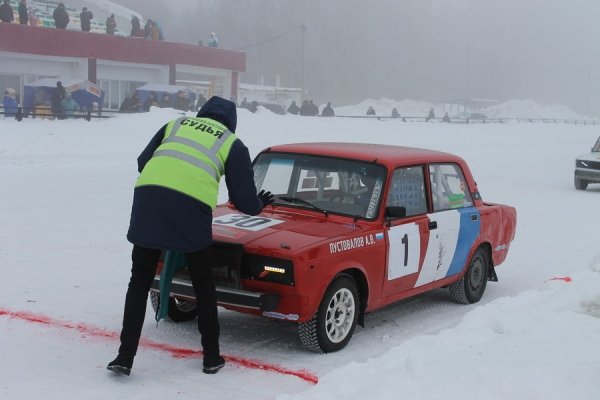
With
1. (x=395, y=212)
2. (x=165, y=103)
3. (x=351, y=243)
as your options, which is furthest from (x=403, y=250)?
(x=165, y=103)

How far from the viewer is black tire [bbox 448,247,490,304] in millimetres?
7953

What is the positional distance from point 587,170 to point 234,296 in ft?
52.0

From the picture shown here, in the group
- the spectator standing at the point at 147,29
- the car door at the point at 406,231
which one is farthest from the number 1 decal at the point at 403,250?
the spectator standing at the point at 147,29

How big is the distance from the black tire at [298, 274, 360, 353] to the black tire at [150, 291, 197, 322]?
47.4 inches

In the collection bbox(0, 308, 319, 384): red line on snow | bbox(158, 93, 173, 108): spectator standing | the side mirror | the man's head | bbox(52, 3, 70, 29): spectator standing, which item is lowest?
bbox(0, 308, 319, 384): red line on snow

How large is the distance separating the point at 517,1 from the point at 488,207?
152m

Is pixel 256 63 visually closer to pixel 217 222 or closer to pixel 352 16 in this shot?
→ pixel 352 16

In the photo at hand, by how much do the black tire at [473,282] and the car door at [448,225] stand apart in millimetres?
207

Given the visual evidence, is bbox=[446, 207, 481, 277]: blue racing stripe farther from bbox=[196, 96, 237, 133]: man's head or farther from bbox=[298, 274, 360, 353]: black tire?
bbox=[196, 96, 237, 133]: man's head

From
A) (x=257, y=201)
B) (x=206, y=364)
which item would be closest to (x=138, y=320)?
(x=206, y=364)

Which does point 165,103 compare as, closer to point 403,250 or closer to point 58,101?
point 58,101

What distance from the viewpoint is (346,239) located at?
20.2 ft

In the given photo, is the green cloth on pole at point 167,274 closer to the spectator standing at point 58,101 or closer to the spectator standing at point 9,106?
the spectator standing at point 9,106

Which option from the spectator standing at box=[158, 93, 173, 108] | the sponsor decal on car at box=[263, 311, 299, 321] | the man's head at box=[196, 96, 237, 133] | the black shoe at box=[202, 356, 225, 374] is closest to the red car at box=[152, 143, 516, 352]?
the sponsor decal on car at box=[263, 311, 299, 321]
